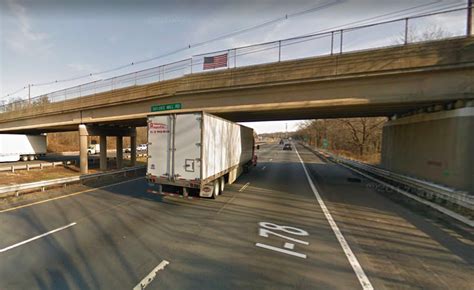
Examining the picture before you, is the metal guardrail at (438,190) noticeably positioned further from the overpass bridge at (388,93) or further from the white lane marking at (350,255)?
the white lane marking at (350,255)

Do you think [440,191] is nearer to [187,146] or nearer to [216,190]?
[216,190]

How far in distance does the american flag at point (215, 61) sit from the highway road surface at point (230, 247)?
8081mm

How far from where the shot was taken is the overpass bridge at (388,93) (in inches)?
345

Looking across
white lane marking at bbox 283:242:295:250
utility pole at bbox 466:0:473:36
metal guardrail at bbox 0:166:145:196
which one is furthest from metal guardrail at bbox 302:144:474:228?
metal guardrail at bbox 0:166:145:196

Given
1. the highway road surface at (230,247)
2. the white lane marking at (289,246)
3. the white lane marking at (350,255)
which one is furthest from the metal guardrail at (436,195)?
the white lane marking at (289,246)

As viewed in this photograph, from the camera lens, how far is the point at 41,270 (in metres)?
4.27

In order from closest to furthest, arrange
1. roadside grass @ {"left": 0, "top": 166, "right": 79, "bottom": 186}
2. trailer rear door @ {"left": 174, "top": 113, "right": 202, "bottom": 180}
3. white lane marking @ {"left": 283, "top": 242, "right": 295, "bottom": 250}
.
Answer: white lane marking @ {"left": 283, "top": 242, "right": 295, "bottom": 250} → trailer rear door @ {"left": 174, "top": 113, "right": 202, "bottom": 180} → roadside grass @ {"left": 0, "top": 166, "right": 79, "bottom": 186}

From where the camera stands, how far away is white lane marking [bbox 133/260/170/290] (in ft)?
12.4

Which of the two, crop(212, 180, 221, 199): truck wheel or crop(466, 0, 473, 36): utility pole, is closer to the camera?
crop(466, 0, 473, 36): utility pole

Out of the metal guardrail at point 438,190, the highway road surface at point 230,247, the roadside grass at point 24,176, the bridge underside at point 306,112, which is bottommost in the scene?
the roadside grass at point 24,176

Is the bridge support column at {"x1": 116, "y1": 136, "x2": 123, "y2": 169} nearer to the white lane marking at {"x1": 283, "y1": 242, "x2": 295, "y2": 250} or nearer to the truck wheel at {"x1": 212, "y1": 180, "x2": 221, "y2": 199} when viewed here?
the truck wheel at {"x1": 212, "y1": 180, "x2": 221, "y2": 199}

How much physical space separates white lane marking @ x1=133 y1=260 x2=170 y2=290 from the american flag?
36.1 ft

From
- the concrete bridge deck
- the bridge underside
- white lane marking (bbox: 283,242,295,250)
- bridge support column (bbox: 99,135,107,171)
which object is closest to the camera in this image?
white lane marking (bbox: 283,242,295,250)

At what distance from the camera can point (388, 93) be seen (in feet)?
32.4
